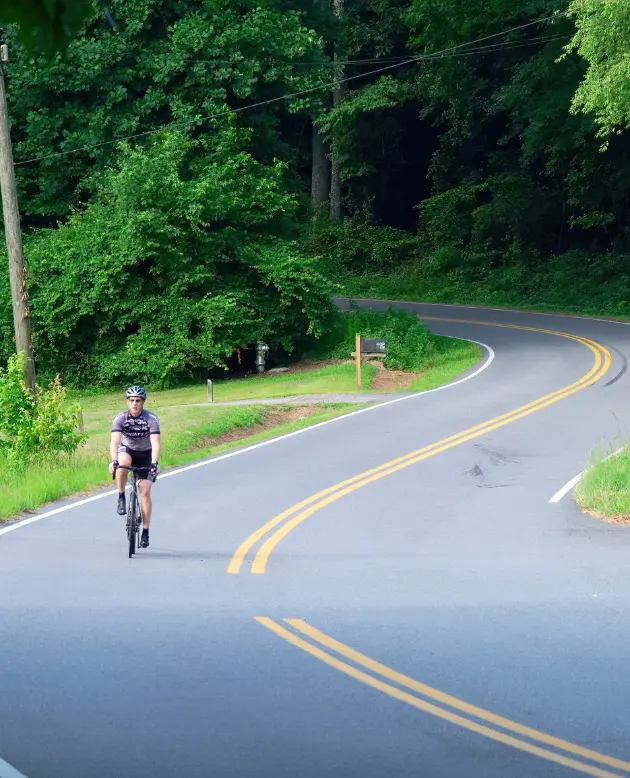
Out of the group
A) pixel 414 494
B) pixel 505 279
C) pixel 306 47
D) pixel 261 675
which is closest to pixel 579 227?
pixel 505 279

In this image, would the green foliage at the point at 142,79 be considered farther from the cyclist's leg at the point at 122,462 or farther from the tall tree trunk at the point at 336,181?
the cyclist's leg at the point at 122,462

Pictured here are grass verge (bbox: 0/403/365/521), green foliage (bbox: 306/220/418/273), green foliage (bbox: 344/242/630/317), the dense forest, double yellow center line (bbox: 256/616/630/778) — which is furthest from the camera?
green foliage (bbox: 306/220/418/273)

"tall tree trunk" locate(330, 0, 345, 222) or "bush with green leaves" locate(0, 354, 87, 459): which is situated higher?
"tall tree trunk" locate(330, 0, 345, 222)

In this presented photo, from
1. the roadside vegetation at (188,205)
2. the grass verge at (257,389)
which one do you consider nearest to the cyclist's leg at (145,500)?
the roadside vegetation at (188,205)

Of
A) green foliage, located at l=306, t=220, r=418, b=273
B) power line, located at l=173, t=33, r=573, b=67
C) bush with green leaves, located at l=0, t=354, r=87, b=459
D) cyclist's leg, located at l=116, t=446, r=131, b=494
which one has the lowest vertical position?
bush with green leaves, located at l=0, t=354, r=87, b=459

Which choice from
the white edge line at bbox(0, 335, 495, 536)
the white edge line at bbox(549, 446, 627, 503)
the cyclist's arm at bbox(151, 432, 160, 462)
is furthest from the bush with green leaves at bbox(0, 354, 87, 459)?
the white edge line at bbox(549, 446, 627, 503)

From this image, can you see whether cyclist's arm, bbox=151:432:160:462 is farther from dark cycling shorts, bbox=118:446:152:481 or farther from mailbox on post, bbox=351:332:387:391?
mailbox on post, bbox=351:332:387:391

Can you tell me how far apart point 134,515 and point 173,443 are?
12025 millimetres

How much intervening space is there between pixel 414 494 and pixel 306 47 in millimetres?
26352

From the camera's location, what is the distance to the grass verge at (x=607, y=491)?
1600cm

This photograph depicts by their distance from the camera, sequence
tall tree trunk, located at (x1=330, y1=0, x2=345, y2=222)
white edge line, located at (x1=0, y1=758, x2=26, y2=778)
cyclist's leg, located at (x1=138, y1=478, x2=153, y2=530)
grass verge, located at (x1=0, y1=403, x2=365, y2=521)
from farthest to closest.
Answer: tall tree trunk, located at (x1=330, y1=0, x2=345, y2=222) → grass verge, located at (x1=0, y1=403, x2=365, y2=521) → cyclist's leg, located at (x1=138, y1=478, x2=153, y2=530) → white edge line, located at (x1=0, y1=758, x2=26, y2=778)

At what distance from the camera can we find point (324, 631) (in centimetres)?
1029

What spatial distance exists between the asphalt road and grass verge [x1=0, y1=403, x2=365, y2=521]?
3.51 ft

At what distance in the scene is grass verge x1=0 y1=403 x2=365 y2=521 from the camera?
18438 millimetres
